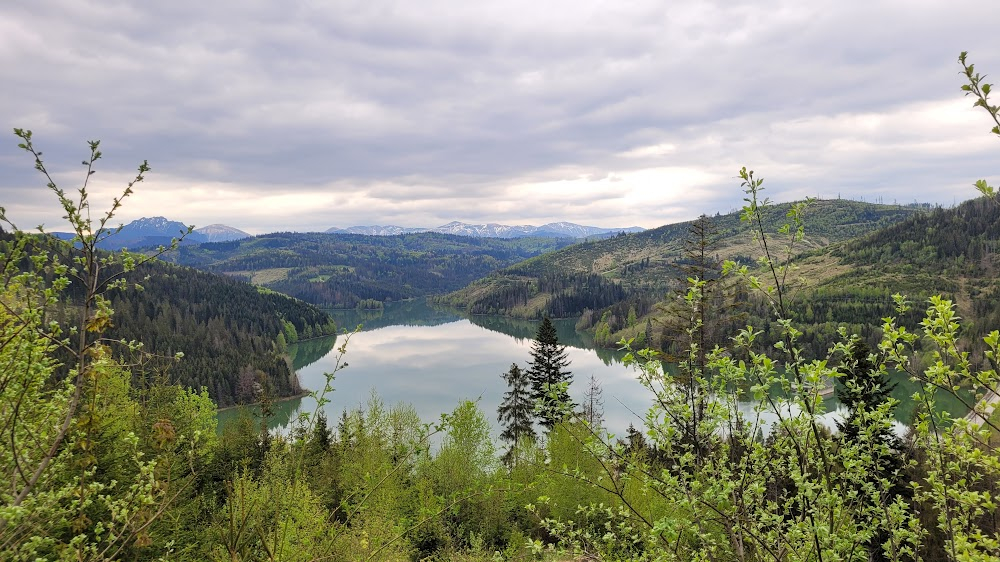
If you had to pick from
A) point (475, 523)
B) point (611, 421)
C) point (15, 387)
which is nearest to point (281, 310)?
point (611, 421)

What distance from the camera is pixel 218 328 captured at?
11481 centimetres

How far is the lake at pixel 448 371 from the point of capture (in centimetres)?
6075

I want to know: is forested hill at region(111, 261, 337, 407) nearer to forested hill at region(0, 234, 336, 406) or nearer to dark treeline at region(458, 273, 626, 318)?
forested hill at region(0, 234, 336, 406)

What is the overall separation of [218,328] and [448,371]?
63807 mm

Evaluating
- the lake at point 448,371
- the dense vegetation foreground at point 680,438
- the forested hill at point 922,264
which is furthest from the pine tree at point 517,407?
the forested hill at point 922,264

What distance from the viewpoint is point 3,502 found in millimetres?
3553

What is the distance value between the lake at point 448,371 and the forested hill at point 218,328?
4.90 m

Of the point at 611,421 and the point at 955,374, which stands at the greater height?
the point at 955,374

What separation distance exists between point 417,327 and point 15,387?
158 m

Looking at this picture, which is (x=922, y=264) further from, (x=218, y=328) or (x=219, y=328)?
(x=218, y=328)

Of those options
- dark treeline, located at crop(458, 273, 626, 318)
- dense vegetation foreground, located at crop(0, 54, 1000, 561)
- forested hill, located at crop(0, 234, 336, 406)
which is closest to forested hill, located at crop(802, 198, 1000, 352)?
dark treeline, located at crop(458, 273, 626, 318)

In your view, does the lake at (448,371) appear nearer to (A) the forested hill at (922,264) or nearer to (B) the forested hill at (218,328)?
(B) the forested hill at (218,328)

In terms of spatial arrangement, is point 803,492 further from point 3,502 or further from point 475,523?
point 475,523

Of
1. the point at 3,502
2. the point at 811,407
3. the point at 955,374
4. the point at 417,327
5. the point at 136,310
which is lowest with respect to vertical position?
the point at 417,327
